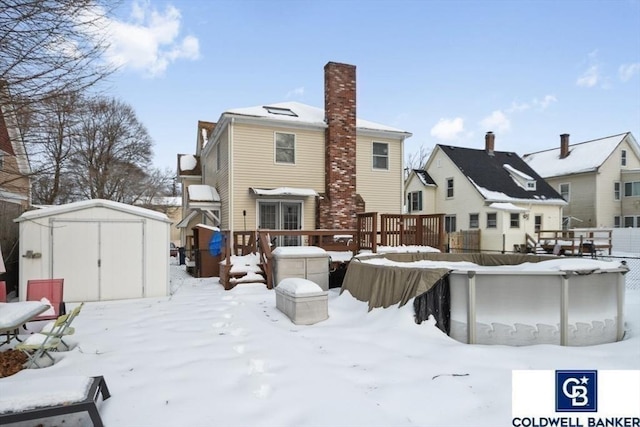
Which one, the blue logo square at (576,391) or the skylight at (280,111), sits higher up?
the skylight at (280,111)

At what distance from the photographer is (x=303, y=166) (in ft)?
45.7

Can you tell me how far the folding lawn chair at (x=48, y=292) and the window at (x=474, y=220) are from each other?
21148 millimetres

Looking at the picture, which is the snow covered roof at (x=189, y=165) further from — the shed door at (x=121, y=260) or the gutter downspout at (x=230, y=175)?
the shed door at (x=121, y=260)

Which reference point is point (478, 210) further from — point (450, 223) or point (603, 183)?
point (603, 183)

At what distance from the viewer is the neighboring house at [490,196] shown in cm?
2109

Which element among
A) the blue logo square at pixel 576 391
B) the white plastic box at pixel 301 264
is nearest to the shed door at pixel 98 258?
the white plastic box at pixel 301 264

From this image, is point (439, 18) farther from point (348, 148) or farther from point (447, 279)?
point (447, 279)

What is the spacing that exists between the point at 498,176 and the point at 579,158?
780cm

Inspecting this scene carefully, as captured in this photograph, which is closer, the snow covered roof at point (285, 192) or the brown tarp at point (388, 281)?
the brown tarp at point (388, 281)

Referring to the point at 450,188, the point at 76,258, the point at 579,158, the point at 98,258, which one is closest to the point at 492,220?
the point at 450,188

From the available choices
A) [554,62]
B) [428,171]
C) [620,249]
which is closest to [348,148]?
[554,62]

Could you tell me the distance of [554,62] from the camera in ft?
47.0

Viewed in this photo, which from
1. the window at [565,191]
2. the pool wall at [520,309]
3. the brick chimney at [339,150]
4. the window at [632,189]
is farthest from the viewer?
the window at [565,191]

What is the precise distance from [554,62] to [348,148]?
873 centimetres
